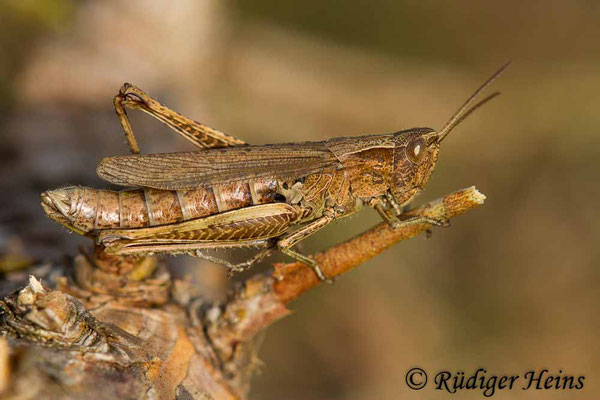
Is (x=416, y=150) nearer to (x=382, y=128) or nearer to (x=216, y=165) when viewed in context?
(x=382, y=128)

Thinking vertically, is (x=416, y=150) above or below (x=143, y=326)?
above

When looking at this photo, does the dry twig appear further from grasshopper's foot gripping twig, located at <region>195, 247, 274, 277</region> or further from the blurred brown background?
the blurred brown background

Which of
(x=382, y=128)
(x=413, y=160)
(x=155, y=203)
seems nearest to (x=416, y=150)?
(x=413, y=160)

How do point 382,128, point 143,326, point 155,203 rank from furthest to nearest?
point 382,128 → point 155,203 → point 143,326

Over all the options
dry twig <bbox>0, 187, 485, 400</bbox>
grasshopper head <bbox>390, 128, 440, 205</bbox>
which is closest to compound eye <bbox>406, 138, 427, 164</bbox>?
grasshopper head <bbox>390, 128, 440, 205</bbox>

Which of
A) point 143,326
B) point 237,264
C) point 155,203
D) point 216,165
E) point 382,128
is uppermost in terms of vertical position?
point 382,128

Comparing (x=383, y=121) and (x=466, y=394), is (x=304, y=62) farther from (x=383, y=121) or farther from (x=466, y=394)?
(x=466, y=394)

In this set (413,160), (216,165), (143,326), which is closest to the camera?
(143,326)

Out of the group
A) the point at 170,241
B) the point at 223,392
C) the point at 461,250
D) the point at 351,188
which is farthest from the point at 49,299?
the point at 461,250
